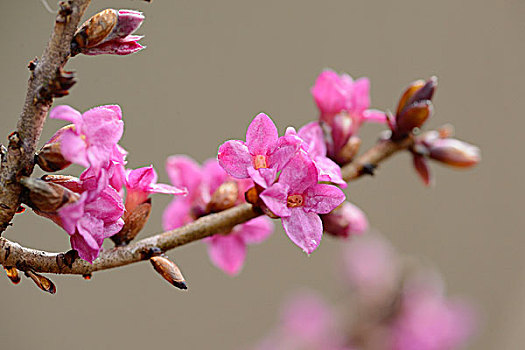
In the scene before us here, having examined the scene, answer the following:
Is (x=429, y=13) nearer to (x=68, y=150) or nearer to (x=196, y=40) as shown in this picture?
(x=196, y=40)

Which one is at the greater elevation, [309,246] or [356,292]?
[309,246]

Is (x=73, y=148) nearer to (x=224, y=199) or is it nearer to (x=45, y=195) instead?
(x=45, y=195)

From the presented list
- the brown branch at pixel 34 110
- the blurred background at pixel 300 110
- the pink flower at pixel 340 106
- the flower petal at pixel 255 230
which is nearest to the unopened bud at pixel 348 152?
the pink flower at pixel 340 106

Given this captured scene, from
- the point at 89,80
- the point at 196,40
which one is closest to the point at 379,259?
the point at 89,80

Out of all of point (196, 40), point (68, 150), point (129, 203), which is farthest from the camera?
point (196, 40)

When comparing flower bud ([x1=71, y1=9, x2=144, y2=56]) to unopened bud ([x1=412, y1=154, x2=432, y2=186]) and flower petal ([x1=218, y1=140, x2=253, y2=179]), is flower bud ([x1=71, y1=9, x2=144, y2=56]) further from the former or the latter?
unopened bud ([x1=412, y1=154, x2=432, y2=186])

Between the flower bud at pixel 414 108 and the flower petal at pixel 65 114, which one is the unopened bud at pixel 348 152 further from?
the flower petal at pixel 65 114

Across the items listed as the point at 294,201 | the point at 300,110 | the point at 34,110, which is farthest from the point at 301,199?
the point at 300,110
